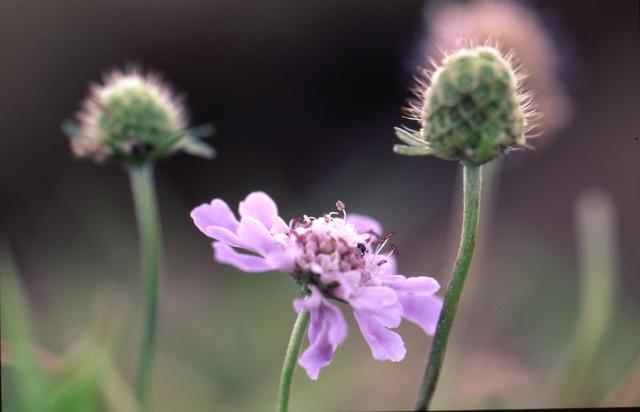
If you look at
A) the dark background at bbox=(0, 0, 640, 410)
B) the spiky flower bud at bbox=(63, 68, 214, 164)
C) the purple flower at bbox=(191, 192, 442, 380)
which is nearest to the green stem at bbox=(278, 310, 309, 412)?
the purple flower at bbox=(191, 192, 442, 380)

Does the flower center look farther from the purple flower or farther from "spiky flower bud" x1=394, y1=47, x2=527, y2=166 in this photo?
"spiky flower bud" x1=394, y1=47, x2=527, y2=166

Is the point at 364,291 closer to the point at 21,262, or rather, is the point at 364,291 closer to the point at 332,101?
the point at 21,262

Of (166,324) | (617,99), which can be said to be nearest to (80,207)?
(166,324)

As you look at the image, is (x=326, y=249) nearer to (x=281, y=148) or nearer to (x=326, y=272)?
(x=326, y=272)

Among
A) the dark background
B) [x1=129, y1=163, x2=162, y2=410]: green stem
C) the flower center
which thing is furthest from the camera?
the dark background

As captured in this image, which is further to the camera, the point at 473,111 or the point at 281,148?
the point at 281,148

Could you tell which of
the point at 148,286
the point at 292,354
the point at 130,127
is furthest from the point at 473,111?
the point at 130,127
